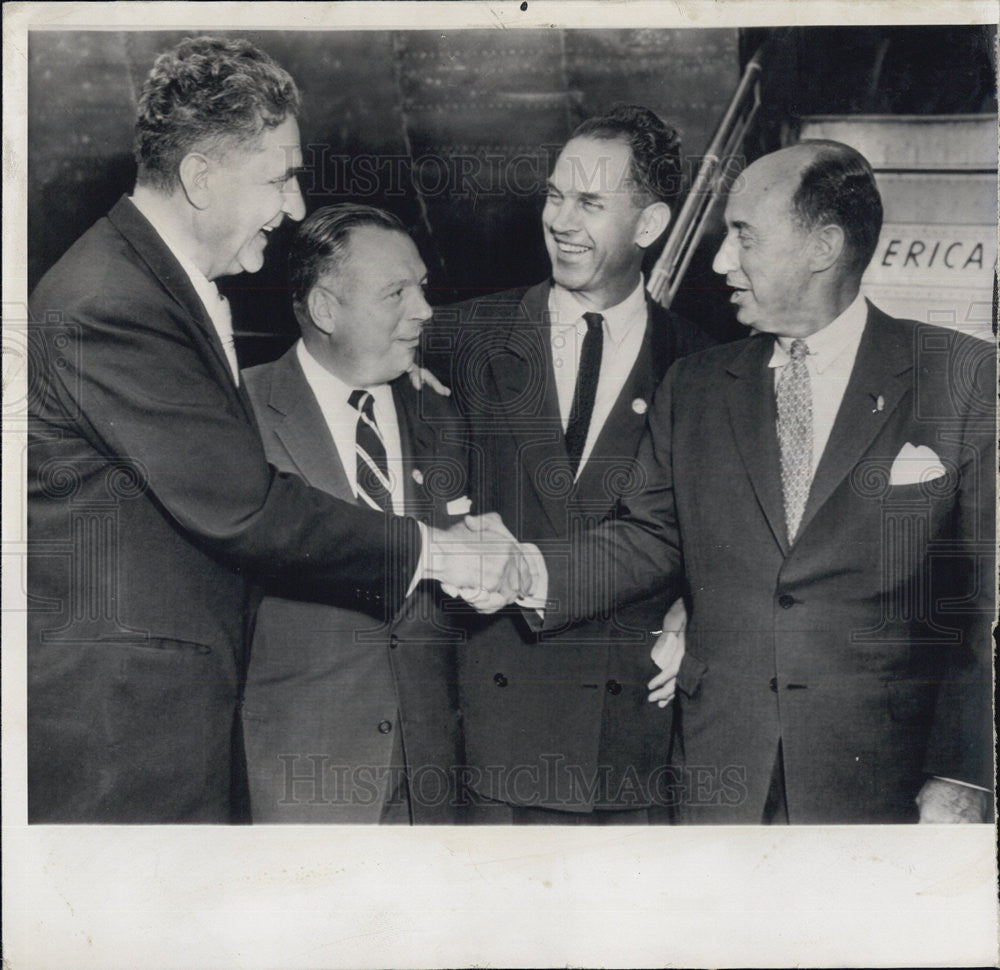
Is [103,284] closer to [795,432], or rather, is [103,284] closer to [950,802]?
[795,432]

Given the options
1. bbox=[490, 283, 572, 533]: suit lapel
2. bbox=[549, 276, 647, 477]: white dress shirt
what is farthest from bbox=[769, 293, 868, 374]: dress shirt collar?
bbox=[490, 283, 572, 533]: suit lapel

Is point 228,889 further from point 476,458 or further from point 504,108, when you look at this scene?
point 504,108

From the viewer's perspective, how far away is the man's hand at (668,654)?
3.52 metres

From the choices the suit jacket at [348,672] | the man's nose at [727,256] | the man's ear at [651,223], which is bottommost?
the suit jacket at [348,672]

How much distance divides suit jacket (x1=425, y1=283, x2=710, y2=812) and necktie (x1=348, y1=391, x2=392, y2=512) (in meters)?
0.25

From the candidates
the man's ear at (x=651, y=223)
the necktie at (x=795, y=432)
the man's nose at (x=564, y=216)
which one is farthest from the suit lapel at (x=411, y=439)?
the necktie at (x=795, y=432)

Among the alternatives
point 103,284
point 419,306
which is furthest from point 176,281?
point 419,306

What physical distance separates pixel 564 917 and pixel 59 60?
285cm

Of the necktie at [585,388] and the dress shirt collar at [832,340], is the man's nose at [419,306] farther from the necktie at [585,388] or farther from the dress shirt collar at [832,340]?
the dress shirt collar at [832,340]

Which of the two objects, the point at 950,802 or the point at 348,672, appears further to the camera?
the point at 950,802

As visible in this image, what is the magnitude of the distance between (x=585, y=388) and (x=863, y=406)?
77 cm

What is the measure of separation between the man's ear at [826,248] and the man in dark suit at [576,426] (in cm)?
39

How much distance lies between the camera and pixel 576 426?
3.53 meters

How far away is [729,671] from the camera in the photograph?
11.4 ft
